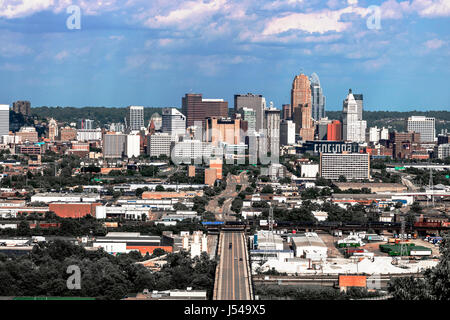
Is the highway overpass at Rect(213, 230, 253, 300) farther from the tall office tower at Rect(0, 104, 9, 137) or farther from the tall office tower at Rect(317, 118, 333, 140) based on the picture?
the tall office tower at Rect(0, 104, 9, 137)

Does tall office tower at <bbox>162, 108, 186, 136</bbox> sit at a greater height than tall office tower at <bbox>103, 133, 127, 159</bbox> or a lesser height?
greater

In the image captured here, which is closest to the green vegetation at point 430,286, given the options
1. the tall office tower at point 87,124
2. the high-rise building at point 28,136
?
the high-rise building at point 28,136

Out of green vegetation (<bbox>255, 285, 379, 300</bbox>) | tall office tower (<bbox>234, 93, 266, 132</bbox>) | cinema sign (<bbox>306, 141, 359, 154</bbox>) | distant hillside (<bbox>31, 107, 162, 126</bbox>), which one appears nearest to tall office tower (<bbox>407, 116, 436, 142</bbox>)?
tall office tower (<bbox>234, 93, 266, 132</bbox>)

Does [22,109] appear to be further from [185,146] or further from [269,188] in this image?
[269,188]

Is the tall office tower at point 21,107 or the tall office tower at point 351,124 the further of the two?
the tall office tower at point 21,107

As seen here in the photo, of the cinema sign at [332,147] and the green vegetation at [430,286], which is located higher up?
the cinema sign at [332,147]

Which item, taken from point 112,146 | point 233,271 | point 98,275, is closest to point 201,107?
point 112,146

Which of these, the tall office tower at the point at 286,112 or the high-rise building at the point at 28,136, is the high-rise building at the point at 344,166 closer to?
the high-rise building at the point at 28,136

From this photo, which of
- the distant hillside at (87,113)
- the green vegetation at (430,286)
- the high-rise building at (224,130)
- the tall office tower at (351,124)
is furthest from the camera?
the distant hillside at (87,113)
